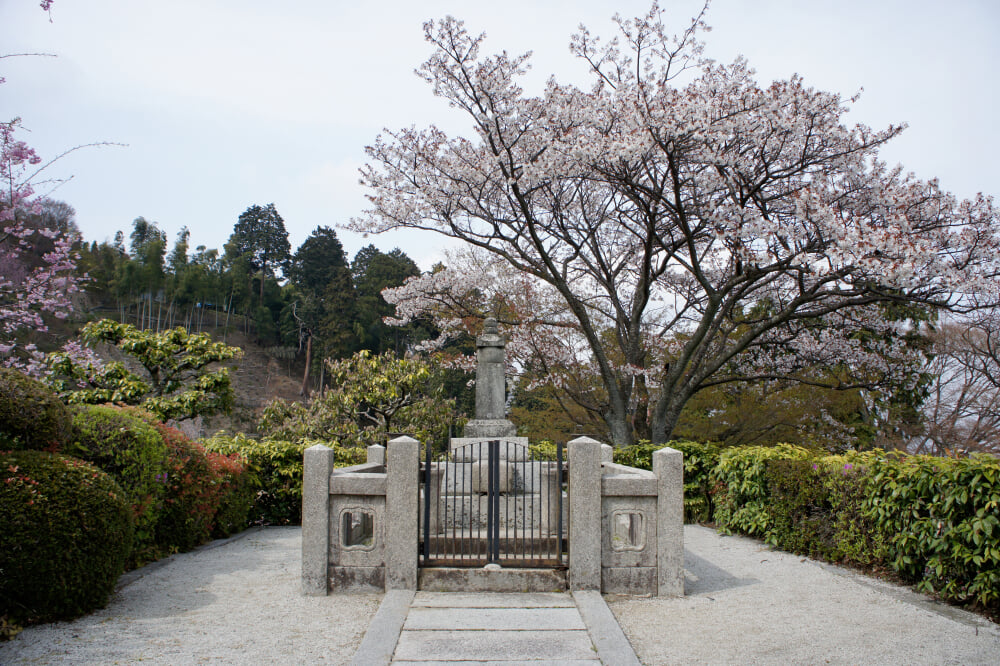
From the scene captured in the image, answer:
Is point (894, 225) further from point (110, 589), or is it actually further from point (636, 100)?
point (110, 589)

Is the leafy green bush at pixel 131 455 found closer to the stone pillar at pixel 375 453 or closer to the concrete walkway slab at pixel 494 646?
the stone pillar at pixel 375 453

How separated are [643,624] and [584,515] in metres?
1.19

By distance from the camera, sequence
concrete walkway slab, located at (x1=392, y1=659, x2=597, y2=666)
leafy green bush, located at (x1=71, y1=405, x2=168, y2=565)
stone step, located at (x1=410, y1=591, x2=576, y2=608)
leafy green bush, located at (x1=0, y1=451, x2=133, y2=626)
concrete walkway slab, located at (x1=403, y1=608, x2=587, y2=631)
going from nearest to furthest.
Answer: concrete walkway slab, located at (x1=392, y1=659, x2=597, y2=666)
leafy green bush, located at (x1=0, y1=451, x2=133, y2=626)
concrete walkway slab, located at (x1=403, y1=608, x2=587, y2=631)
stone step, located at (x1=410, y1=591, x2=576, y2=608)
leafy green bush, located at (x1=71, y1=405, x2=168, y2=565)

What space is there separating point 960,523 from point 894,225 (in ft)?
24.7

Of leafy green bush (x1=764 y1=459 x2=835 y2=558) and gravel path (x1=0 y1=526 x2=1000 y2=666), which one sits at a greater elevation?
leafy green bush (x1=764 y1=459 x2=835 y2=558)

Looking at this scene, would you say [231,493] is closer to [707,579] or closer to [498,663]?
[498,663]

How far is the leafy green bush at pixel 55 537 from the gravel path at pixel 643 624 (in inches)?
8.1

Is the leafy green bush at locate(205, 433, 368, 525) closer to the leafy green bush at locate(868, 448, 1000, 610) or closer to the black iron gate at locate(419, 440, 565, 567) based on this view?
the black iron gate at locate(419, 440, 565, 567)

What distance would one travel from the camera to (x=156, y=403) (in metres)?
11.9

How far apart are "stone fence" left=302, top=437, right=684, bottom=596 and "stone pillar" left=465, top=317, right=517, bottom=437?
3180 millimetres

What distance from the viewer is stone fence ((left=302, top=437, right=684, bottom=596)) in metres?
6.36

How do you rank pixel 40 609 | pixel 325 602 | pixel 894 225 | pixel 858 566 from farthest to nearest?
pixel 894 225 < pixel 858 566 < pixel 325 602 < pixel 40 609

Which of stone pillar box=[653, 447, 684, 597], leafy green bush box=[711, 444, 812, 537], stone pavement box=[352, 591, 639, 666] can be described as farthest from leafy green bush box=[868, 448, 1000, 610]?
stone pavement box=[352, 591, 639, 666]

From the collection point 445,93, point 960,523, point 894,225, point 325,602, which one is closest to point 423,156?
point 445,93
